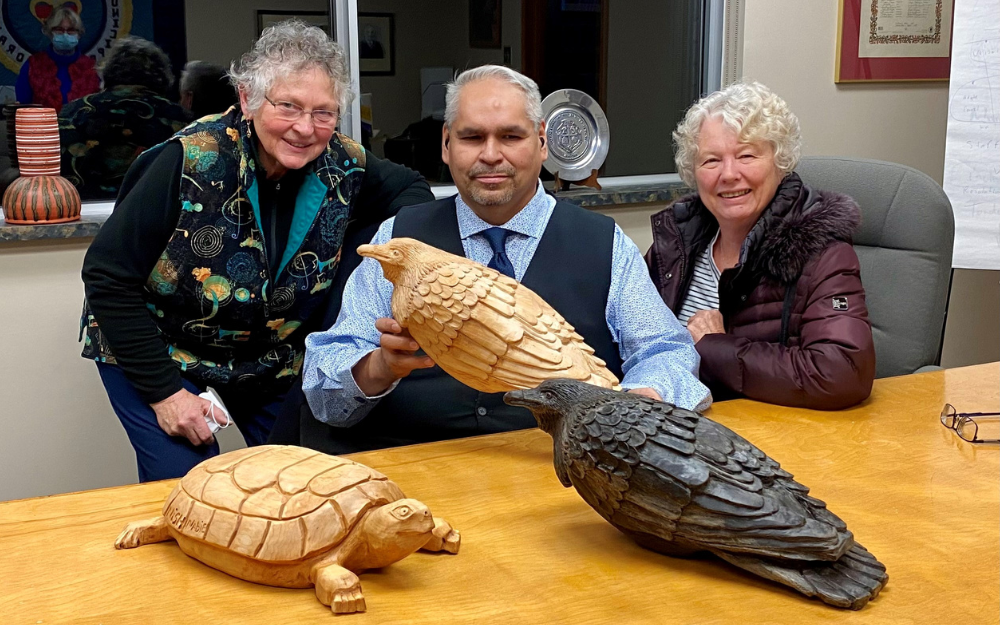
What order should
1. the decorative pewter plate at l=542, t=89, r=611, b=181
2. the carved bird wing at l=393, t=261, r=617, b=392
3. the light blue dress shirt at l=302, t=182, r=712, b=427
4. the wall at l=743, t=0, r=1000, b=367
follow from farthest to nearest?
1. the wall at l=743, t=0, r=1000, b=367
2. the decorative pewter plate at l=542, t=89, r=611, b=181
3. the light blue dress shirt at l=302, t=182, r=712, b=427
4. the carved bird wing at l=393, t=261, r=617, b=392

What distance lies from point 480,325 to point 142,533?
0.61 meters

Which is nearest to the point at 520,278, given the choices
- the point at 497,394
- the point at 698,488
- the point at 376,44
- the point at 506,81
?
the point at 497,394

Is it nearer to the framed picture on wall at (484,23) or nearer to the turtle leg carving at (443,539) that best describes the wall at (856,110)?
the framed picture on wall at (484,23)

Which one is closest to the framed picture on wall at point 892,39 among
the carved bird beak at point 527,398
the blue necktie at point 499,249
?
the blue necktie at point 499,249

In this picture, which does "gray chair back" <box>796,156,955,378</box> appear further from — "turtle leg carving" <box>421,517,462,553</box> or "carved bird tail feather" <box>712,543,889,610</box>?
"turtle leg carving" <box>421,517,462,553</box>

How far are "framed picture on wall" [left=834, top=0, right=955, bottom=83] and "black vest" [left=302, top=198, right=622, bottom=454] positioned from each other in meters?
2.57

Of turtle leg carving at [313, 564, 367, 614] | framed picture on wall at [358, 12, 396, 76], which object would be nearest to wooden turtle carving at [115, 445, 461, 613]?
turtle leg carving at [313, 564, 367, 614]

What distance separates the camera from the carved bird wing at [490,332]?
62.9 inches

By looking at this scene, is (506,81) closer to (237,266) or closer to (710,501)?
(237,266)

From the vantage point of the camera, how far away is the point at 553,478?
157cm

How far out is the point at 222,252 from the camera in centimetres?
221

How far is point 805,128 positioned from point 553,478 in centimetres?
301

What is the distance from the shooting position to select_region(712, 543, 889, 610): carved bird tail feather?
1.13 m

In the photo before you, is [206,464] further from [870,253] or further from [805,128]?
[805,128]
